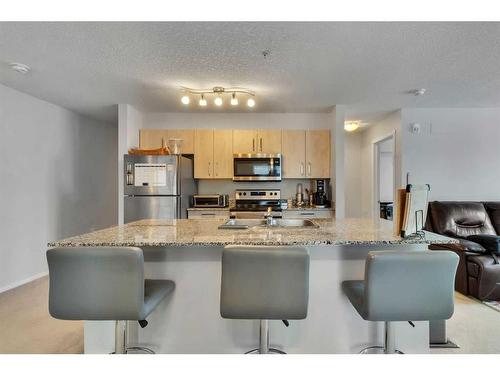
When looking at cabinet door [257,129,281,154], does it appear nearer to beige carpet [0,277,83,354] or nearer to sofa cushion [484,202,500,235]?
sofa cushion [484,202,500,235]

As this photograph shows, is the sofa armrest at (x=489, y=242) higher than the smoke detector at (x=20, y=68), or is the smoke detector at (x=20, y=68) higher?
the smoke detector at (x=20, y=68)

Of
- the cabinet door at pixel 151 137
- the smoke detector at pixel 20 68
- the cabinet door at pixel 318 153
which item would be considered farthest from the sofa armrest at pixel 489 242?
the smoke detector at pixel 20 68

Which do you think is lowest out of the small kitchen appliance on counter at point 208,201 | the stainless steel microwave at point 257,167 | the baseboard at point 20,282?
the baseboard at point 20,282

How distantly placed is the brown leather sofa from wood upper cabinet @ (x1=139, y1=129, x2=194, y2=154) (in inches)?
140

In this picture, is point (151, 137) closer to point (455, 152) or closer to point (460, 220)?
point (460, 220)

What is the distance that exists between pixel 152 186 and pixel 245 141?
5.13 feet

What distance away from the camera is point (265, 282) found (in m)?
1.49

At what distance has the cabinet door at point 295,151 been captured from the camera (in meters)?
4.67

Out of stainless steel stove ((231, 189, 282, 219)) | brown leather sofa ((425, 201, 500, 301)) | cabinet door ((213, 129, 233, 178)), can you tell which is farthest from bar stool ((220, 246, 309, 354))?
cabinet door ((213, 129, 233, 178))

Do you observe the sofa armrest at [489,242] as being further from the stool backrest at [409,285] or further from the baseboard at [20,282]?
the baseboard at [20,282]

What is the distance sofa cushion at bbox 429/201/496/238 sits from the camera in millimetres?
3742

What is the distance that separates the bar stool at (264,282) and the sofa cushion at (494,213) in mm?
3643

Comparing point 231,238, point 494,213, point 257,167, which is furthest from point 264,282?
point 494,213

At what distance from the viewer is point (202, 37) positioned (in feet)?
7.64
